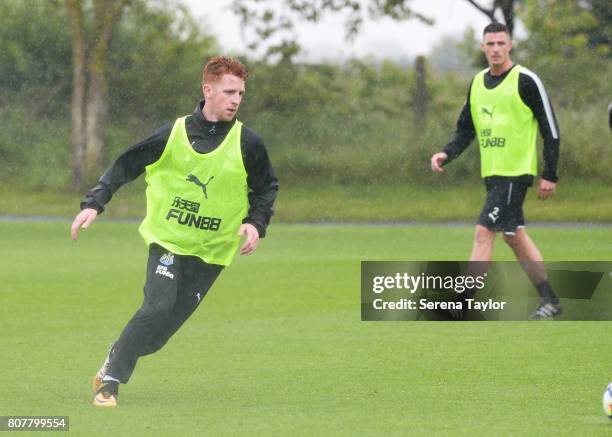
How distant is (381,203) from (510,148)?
16.1 m

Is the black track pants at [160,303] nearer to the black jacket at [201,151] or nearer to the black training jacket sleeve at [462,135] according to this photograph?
the black jacket at [201,151]

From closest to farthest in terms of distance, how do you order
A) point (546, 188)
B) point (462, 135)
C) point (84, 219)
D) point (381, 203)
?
point (84, 219)
point (546, 188)
point (462, 135)
point (381, 203)

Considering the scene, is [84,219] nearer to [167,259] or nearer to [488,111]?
[167,259]

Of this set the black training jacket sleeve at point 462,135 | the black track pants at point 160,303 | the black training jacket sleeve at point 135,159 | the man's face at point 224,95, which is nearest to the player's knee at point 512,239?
the black training jacket sleeve at point 462,135

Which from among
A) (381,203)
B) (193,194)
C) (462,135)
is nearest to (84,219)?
(193,194)

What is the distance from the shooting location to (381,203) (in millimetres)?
27688

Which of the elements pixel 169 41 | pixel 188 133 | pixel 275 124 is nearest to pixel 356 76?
pixel 275 124

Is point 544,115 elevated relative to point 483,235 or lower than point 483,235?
elevated

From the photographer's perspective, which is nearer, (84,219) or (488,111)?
(84,219)

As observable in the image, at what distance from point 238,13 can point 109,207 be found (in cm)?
481

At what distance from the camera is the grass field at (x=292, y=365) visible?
7.38 meters

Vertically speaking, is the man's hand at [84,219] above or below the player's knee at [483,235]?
above

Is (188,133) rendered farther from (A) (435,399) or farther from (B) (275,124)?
(B) (275,124)

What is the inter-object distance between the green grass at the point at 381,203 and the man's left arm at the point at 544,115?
44.5 ft
